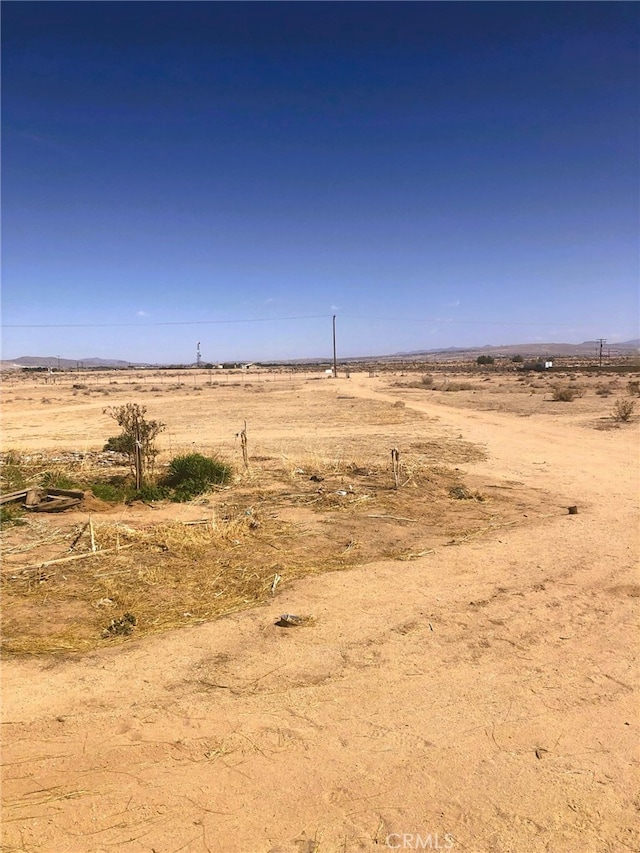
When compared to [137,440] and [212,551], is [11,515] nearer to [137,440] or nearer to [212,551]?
[137,440]

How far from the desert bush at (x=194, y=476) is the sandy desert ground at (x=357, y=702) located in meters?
1.63

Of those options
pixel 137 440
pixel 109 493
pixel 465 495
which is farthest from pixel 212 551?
pixel 465 495

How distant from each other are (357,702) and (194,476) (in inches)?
285

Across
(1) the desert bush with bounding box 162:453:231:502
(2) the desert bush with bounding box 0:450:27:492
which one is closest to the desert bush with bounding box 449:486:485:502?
(1) the desert bush with bounding box 162:453:231:502

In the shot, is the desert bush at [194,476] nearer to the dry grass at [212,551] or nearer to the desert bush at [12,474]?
the dry grass at [212,551]

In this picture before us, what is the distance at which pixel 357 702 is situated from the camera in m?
3.97

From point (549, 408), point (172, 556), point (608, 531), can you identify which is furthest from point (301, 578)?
point (549, 408)

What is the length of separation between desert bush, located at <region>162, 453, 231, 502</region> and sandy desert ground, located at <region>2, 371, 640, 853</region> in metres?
1.63

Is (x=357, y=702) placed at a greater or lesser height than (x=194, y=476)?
lesser

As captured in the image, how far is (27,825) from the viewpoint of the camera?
2.91 meters

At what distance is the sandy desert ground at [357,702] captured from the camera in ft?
9.71

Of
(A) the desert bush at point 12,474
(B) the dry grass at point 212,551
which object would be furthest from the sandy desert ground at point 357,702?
(A) the desert bush at point 12,474

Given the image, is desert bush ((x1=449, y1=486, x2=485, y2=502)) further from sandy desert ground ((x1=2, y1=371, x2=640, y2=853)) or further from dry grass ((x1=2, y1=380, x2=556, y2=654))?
sandy desert ground ((x1=2, y1=371, x2=640, y2=853))

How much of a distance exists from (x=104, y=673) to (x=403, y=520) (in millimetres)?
5108
